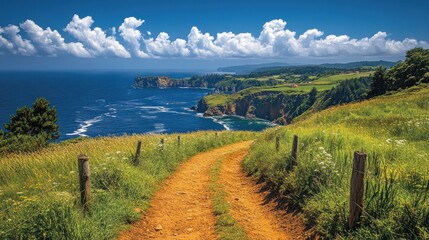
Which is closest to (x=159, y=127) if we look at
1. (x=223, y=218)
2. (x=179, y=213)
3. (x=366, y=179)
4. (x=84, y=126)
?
(x=84, y=126)

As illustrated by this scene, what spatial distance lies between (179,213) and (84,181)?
3.48m

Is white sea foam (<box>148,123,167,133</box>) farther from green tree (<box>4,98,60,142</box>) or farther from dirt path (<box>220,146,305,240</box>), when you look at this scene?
dirt path (<box>220,146,305,240</box>)

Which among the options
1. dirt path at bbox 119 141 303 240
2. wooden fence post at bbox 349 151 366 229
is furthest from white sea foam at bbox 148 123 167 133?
wooden fence post at bbox 349 151 366 229

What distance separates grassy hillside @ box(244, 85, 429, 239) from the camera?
231 inches

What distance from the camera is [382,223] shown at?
19.2ft

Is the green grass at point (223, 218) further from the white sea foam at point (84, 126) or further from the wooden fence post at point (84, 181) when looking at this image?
the white sea foam at point (84, 126)

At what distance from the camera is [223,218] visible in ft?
29.9

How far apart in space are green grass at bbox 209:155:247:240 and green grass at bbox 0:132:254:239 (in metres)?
2.40

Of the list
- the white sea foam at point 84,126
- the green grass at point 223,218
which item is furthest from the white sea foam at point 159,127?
the green grass at point 223,218

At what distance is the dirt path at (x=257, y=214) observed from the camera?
843 cm

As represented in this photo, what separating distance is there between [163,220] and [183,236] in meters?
1.33

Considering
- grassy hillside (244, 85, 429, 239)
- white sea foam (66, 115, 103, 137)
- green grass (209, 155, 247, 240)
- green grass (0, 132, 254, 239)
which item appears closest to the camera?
grassy hillside (244, 85, 429, 239)

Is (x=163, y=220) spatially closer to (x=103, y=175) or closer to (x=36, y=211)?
(x=103, y=175)

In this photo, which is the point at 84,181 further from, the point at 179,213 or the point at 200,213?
the point at 200,213
